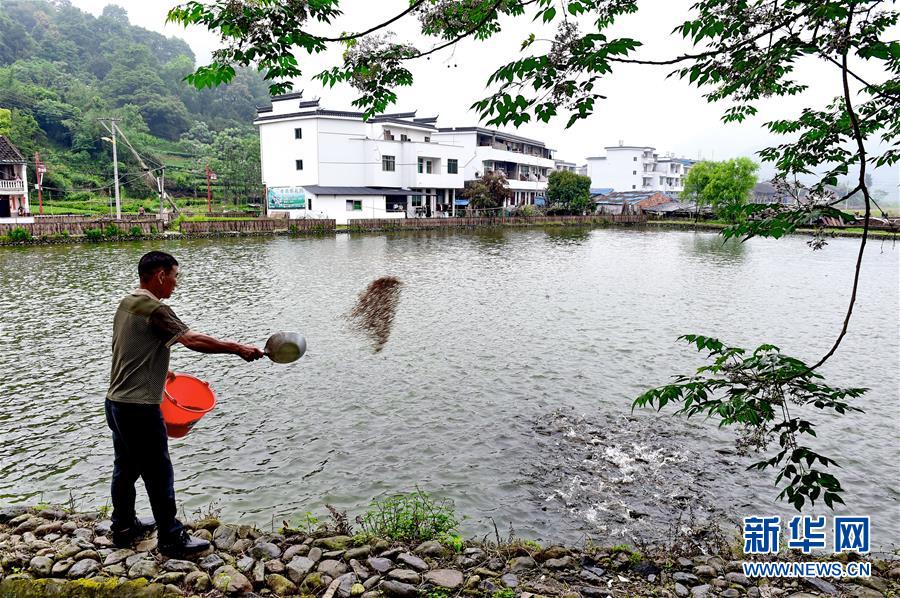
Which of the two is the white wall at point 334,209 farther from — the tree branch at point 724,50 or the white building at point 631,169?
the white building at point 631,169

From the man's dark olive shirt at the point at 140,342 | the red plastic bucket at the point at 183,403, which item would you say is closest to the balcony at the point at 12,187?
the red plastic bucket at the point at 183,403

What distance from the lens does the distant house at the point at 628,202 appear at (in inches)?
2923

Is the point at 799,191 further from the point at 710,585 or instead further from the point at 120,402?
the point at 120,402

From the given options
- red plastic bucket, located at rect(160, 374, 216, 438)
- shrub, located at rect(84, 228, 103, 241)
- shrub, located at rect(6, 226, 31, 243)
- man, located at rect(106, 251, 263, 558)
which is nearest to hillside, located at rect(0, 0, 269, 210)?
shrub, located at rect(84, 228, 103, 241)

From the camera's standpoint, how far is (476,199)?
59500 mm

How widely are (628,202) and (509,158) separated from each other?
18927 millimetres

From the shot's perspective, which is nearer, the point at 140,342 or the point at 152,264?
the point at 140,342

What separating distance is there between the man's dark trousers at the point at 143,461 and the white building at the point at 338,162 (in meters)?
44.9

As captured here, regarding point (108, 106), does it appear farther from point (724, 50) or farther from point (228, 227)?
point (724, 50)

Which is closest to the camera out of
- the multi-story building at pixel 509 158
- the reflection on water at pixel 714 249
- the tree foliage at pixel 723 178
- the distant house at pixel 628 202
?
the reflection on water at pixel 714 249

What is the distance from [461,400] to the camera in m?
10.0

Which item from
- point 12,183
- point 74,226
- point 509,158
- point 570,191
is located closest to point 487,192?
point 509,158

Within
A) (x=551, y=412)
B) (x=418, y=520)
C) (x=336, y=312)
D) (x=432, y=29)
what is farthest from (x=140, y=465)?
(x=336, y=312)

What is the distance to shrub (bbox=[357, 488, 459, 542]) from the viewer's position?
5.46 meters
